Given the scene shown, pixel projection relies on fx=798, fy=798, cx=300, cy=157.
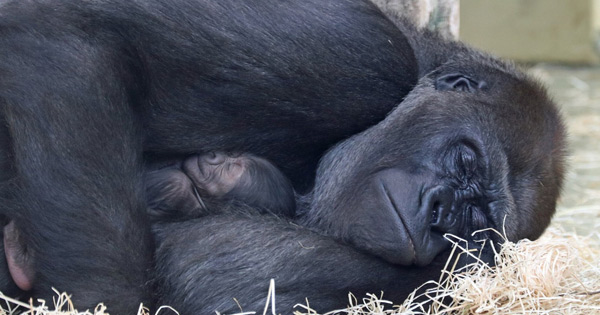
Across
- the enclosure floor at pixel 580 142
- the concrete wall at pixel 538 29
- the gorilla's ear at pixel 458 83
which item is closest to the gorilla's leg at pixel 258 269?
the gorilla's ear at pixel 458 83

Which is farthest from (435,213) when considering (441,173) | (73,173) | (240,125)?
(73,173)

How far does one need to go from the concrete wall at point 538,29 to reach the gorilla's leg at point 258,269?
807cm

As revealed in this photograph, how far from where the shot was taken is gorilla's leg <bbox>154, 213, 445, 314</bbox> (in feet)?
8.98

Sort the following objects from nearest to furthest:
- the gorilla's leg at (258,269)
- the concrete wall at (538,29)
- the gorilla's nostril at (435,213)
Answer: the gorilla's leg at (258,269), the gorilla's nostril at (435,213), the concrete wall at (538,29)

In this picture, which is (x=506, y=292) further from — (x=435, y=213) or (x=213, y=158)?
(x=213, y=158)

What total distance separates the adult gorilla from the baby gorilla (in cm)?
6

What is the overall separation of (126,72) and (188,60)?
0.22 m

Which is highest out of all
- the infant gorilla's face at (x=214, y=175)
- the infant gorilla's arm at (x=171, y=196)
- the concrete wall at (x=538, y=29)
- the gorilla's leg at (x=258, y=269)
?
the concrete wall at (x=538, y=29)

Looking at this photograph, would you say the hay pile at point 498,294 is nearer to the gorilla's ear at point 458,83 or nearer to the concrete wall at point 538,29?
the gorilla's ear at point 458,83

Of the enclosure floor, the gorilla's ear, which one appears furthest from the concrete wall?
the gorilla's ear

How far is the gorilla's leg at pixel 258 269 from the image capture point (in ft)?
8.98

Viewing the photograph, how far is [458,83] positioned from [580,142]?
4.41 m

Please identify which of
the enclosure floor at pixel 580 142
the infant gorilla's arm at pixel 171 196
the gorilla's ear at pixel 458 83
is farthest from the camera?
the enclosure floor at pixel 580 142

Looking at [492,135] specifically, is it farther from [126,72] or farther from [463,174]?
[126,72]
